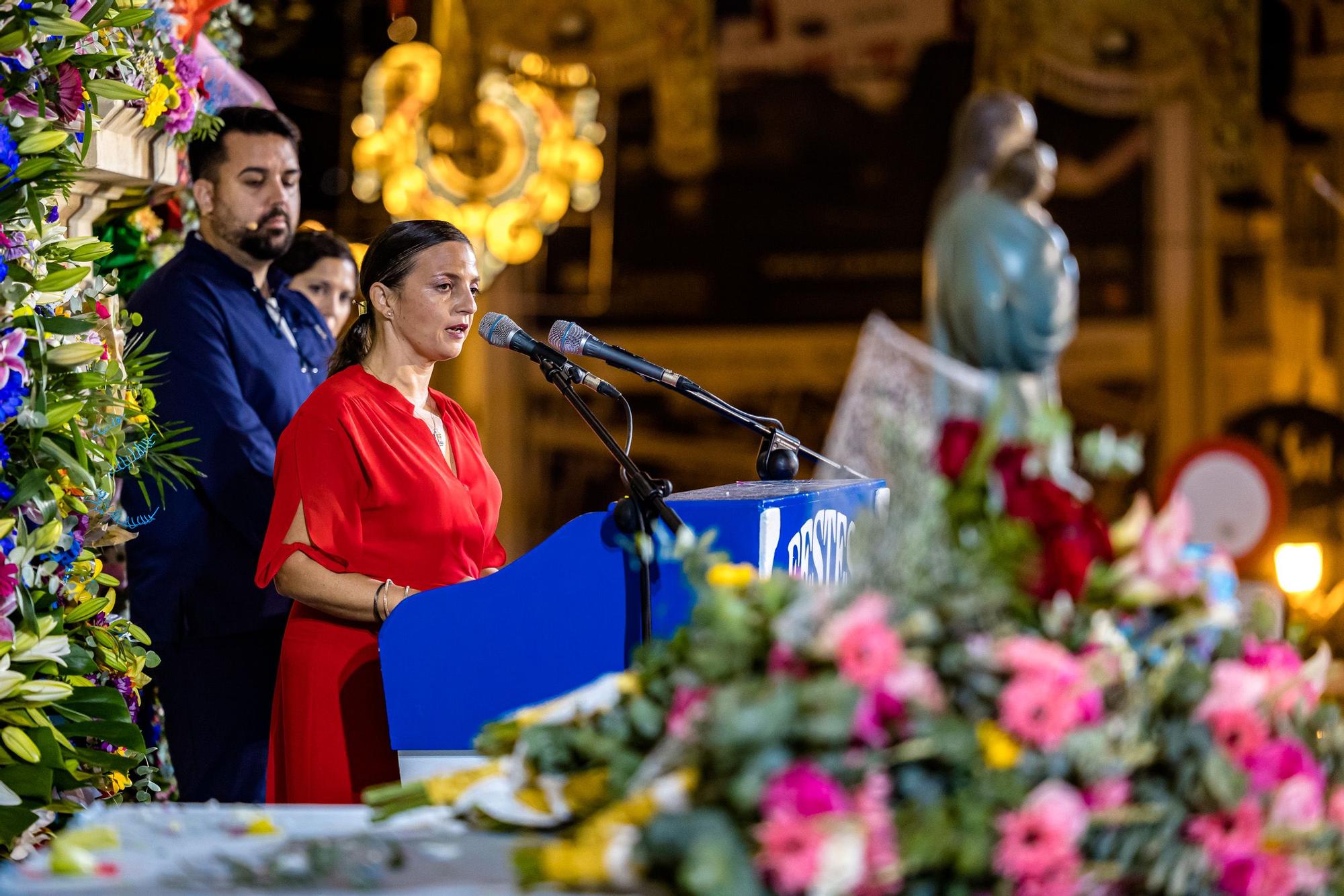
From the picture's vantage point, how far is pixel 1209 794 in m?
1.29

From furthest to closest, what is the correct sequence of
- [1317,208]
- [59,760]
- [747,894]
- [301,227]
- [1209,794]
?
1. [1317,208]
2. [301,227]
3. [59,760]
4. [1209,794]
5. [747,894]

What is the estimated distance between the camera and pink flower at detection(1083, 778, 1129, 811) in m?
1.25

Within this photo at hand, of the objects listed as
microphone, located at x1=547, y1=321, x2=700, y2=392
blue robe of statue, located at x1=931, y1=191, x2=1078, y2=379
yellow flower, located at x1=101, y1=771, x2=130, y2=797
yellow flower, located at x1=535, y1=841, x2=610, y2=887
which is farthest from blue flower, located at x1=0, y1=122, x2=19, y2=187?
blue robe of statue, located at x1=931, y1=191, x2=1078, y2=379

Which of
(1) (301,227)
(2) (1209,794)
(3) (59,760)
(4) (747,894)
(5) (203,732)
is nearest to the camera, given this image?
(4) (747,894)

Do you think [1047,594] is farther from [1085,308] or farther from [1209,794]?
[1085,308]

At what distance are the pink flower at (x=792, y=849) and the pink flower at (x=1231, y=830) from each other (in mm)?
349

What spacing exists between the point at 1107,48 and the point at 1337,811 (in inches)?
256

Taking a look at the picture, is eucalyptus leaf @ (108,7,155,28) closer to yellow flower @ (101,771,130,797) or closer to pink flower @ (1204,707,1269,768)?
yellow flower @ (101,771,130,797)

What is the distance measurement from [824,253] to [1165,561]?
6014 millimetres

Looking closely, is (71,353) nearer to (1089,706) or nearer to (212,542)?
(212,542)

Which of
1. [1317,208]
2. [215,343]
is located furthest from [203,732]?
[1317,208]

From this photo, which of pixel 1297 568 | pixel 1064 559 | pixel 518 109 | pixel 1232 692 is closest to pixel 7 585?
pixel 1064 559

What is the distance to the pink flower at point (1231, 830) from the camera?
50.3 inches

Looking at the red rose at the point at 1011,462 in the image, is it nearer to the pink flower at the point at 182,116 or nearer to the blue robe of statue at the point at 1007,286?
the pink flower at the point at 182,116
